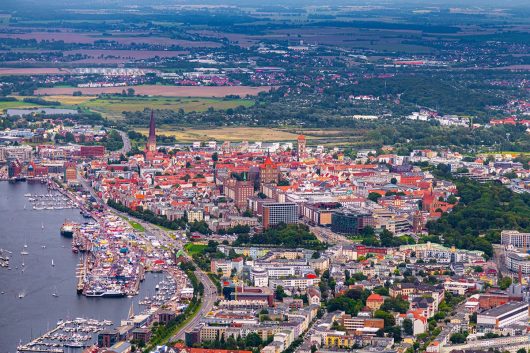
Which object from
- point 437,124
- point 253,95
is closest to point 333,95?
point 253,95

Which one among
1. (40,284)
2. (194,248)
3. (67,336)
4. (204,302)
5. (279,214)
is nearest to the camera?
(67,336)

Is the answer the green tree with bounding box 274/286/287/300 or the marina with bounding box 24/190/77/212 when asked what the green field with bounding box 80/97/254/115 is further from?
the green tree with bounding box 274/286/287/300

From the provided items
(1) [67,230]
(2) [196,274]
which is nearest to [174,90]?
(1) [67,230]

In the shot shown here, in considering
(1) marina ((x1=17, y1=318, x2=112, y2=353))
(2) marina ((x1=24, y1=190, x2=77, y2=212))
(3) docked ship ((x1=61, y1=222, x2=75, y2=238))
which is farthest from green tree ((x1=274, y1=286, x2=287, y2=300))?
(2) marina ((x1=24, y1=190, x2=77, y2=212))

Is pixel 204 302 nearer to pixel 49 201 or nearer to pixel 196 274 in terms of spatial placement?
pixel 196 274

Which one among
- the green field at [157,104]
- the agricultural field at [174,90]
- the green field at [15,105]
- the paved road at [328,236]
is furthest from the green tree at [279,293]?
the agricultural field at [174,90]

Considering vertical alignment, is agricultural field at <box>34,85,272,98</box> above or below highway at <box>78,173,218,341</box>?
below
